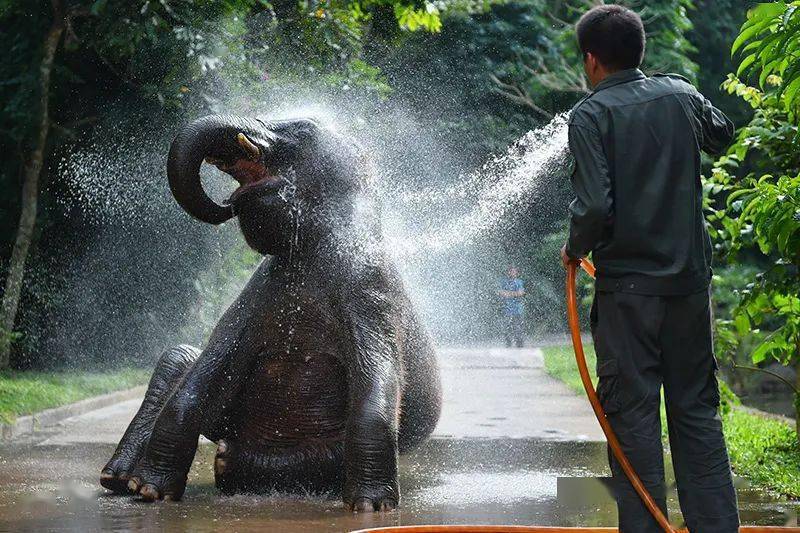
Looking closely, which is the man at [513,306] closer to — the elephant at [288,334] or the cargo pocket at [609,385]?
the elephant at [288,334]

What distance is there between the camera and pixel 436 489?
7.02 m

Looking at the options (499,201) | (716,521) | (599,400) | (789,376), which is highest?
(499,201)

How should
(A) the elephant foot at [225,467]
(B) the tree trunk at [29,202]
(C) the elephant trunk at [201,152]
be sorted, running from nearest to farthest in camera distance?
(C) the elephant trunk at [201,152], (A) the elephant foot at [225,467], (B) the tree trunk at [29,202]

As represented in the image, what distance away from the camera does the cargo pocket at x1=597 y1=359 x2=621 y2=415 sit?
4289 millimetres

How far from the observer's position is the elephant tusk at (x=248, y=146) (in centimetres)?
636

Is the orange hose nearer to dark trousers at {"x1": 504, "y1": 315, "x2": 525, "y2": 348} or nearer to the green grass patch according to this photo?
the green grass patch

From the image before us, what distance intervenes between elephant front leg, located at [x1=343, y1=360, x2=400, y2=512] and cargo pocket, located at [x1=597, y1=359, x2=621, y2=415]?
2059mm

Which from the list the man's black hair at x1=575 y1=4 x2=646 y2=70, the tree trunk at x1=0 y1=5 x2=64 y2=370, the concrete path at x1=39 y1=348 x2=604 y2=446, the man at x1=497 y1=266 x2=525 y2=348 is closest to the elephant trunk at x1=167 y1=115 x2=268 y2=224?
the man's black hair at x1=575 y1=4 x2=646 y2=70

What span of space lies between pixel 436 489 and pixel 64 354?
1117 centimetres

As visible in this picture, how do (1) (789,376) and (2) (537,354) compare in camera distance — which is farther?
(2) (537,354)

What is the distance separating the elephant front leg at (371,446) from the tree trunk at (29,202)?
28.5 ft

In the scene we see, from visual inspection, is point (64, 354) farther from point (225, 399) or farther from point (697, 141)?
point (697, 141)

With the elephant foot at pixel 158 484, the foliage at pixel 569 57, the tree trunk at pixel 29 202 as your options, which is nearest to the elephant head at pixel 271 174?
the elephant foot at pixel 158 484

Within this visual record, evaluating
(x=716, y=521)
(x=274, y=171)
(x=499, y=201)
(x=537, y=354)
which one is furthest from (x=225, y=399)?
(x=537, y=354)
